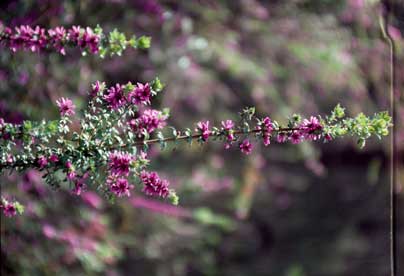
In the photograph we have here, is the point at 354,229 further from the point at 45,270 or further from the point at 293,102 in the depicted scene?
the point at 45,270

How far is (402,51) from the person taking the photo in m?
1.75

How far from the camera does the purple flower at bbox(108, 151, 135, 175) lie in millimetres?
889

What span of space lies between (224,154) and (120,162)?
6.55ft

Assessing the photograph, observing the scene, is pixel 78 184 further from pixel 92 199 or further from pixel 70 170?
pixel 92 199

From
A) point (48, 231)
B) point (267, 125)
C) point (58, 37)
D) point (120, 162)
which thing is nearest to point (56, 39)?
point (58, 37)

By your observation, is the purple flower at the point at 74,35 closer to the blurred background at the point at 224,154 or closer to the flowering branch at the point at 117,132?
the flowering branch at the point at 117,132

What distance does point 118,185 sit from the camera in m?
0.93

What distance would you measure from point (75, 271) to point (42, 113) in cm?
56

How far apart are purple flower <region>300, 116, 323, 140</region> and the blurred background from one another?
0.65 meters

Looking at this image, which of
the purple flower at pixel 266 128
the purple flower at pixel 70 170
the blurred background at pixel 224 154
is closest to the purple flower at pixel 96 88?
the purple flower at pixel 70 170

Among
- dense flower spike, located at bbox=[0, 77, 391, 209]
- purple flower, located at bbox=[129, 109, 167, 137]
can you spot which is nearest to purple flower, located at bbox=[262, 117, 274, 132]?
dense flower spike, located at bbox=[0, 77, 391, 209]

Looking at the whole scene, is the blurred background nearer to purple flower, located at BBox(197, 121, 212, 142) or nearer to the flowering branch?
the flowering branch

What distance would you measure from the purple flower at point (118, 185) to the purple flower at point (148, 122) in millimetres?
77

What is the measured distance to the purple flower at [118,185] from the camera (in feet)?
3.05
